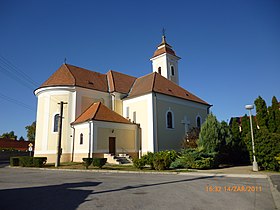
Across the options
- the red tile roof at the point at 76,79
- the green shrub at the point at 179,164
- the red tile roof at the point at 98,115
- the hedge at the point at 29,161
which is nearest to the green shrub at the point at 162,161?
the green shrub at the point at 179,164

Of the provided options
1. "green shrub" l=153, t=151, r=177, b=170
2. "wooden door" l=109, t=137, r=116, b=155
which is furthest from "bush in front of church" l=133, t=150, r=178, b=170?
"wooden door" l=109, t=137, r=116, b=155

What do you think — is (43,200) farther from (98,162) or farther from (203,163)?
(203,163)

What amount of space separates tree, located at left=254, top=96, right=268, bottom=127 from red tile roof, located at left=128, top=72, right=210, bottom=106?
28.4ft

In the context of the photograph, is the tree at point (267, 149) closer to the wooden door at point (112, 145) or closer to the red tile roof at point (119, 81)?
the wooden door at point (112, 145)

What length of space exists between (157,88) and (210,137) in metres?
10.3

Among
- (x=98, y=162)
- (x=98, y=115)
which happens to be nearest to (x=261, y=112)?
(x=98, y=115)

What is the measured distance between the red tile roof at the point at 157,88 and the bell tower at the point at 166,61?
5495 mm

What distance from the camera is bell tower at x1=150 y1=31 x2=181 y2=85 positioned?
127 ft

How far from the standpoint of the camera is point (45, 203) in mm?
7023

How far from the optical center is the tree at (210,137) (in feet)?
67.4

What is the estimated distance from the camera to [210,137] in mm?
20641

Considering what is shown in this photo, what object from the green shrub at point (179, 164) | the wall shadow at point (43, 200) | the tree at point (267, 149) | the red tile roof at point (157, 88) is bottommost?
the wall shadow at point (43, 200)

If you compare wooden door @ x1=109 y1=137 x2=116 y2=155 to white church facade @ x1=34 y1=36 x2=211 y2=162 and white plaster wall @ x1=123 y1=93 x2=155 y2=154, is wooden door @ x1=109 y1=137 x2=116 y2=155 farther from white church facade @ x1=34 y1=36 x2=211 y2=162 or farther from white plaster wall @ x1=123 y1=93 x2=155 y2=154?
white plaster wall @ x1=123 y1=93 x2=155 y2=154

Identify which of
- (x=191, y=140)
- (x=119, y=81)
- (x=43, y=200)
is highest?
(x=119, y=81)
